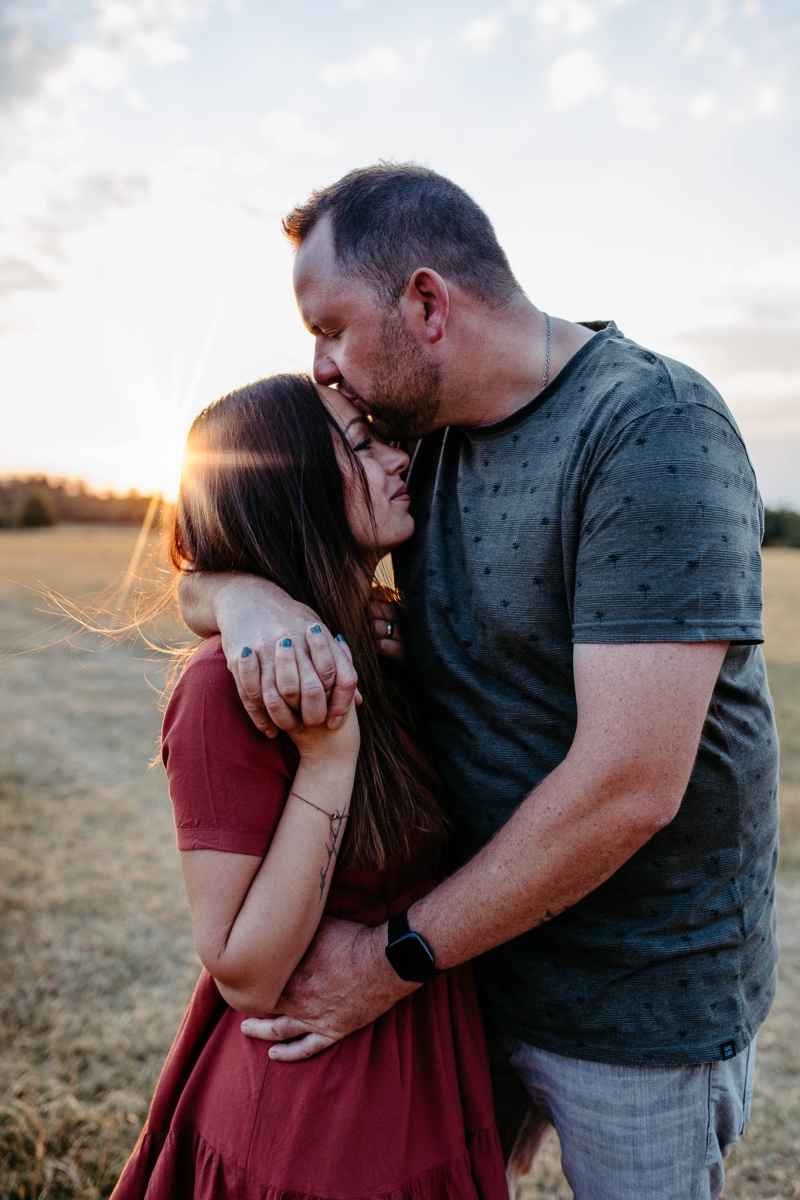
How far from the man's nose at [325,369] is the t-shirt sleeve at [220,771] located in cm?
83

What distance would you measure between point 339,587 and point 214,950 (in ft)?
2.58

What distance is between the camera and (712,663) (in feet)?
4.83

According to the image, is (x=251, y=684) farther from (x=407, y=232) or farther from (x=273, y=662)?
(x=407, y=232)

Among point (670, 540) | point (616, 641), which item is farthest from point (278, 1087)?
point (670, 540)

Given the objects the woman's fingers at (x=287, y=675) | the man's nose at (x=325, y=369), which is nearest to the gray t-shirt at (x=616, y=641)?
the man's nose at (x=325, y=369)

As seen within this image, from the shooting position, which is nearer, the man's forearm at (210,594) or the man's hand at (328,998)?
the man's hand at (328,998)

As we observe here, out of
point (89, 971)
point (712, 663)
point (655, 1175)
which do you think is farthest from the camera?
point (89, 971)

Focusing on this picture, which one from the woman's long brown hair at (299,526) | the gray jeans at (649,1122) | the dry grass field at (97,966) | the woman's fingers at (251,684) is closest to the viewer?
the woman's fingers at (251,684)

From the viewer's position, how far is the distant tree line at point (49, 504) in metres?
54.8

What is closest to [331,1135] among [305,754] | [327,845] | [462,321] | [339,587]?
[327,845]

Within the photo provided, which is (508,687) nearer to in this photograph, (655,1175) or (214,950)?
(214,950)

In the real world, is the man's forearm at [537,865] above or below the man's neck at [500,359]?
below

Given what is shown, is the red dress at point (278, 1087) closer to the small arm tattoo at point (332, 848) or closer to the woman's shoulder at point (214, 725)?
the woman's shoulder at point (214, 725)

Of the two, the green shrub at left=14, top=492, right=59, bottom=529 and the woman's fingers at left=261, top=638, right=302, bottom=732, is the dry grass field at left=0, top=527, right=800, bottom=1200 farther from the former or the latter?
the green shrub at left=14, top=492, right=59, bottom=529
